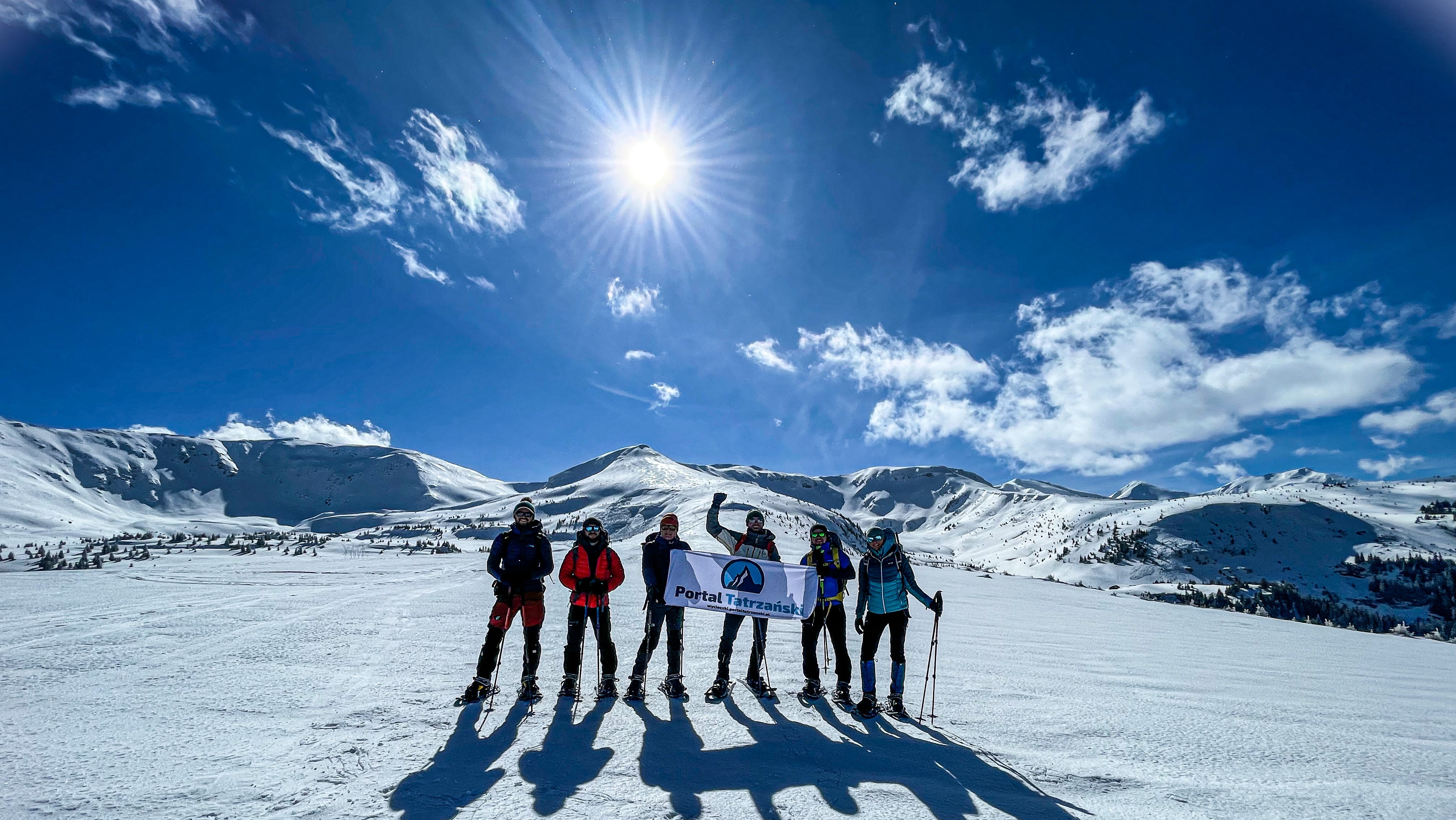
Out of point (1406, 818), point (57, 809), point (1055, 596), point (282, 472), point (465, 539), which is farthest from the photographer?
point (282, 472)

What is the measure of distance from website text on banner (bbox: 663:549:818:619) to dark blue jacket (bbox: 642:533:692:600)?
0.09m

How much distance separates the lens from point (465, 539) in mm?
57906

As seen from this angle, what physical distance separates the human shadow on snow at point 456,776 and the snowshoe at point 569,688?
97 cm

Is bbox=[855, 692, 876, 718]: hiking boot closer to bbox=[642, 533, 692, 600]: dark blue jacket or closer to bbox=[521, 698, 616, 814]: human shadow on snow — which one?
bbox=[642, 533, 692, 600]: dark blue jacket

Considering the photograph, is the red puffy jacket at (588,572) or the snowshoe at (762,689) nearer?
the red puffy jacket at (588,572)

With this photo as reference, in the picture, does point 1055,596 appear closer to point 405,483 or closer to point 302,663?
point 302,663

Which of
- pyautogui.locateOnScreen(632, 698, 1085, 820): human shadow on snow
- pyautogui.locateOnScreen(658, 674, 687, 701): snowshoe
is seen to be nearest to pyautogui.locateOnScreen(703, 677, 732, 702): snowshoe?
pyautogui.locateOnScreen(658, 674, 687, 701): snowshoe

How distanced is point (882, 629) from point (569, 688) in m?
4.35

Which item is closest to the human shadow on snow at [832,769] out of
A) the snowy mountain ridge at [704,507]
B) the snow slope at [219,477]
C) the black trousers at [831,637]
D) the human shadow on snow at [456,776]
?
the black trousers at [831,637]

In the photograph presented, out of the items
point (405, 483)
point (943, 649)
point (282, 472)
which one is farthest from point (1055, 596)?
point (282, 472)

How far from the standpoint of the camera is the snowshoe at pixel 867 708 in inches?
280

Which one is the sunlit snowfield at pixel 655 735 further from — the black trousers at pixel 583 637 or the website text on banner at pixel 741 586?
the website text on banner at pixel 741 586

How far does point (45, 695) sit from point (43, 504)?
118856 millimetres

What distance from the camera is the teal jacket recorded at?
7562mm
